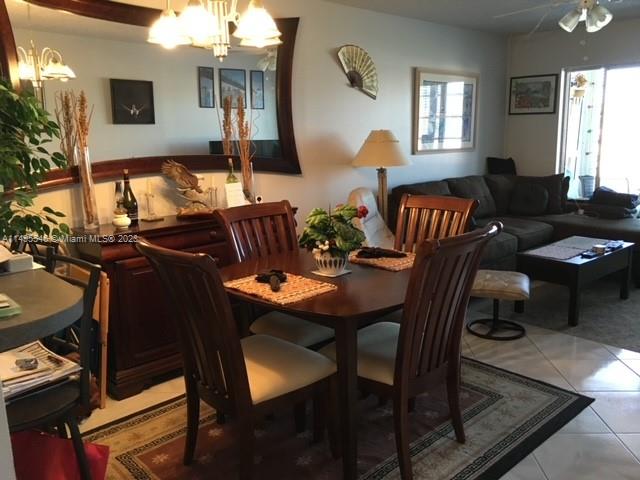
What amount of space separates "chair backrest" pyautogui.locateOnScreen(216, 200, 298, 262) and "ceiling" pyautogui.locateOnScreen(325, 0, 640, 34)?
2221mm

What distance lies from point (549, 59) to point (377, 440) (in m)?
5.03

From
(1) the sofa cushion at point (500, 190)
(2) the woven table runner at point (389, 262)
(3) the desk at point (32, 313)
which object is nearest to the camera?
(3) the desk at point (32, 313)

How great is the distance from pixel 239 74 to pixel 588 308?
3.10 meters

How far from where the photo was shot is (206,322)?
188 cm

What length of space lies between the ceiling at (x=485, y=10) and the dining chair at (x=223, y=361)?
3.16m

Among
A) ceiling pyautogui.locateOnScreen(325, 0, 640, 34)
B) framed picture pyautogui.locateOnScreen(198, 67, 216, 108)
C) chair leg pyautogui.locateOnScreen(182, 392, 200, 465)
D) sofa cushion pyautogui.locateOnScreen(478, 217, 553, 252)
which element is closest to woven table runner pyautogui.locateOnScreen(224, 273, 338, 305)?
chair leg pyautogui.locateOnScreen(182, 392, 200, 465)

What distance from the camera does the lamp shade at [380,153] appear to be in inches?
168

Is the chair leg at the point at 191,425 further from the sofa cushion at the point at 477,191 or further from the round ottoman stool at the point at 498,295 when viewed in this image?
the sofa cushion at the point at 477,191

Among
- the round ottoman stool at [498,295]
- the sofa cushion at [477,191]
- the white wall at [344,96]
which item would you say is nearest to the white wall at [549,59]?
the white wall at [344,96]

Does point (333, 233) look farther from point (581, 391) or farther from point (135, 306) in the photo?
point (581, 391)

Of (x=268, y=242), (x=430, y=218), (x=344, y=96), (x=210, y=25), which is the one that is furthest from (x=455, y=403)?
(x=344, y=96)

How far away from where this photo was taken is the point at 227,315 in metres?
1.81

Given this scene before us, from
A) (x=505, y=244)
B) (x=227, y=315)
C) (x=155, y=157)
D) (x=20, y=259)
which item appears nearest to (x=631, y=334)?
(x=505, y=244)

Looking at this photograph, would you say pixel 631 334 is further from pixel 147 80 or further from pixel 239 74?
pixel 147 80
